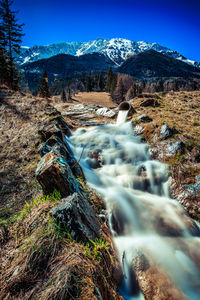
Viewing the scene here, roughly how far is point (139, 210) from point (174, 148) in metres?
4.12

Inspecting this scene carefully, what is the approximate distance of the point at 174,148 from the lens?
7590 mm

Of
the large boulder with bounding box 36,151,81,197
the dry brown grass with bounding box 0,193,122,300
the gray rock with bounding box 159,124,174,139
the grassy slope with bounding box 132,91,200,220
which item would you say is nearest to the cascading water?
the grassy slope with bounding box 132,91,200,220

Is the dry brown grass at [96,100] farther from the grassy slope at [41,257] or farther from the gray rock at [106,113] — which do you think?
the grassy slope at [41,257]

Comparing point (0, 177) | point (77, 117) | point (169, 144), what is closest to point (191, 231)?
point (169, 144)

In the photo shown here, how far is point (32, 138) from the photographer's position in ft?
21.7

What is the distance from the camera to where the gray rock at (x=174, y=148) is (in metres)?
7.48

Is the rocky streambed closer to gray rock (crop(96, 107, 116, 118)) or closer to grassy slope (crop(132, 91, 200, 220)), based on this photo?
grassy slope (crop(132, 91, 200, 220))

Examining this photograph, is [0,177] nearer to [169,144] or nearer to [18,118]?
[18,118]

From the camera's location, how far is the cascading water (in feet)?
12.7

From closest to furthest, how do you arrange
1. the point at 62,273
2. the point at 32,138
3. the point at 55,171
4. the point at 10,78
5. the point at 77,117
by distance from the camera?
the point at 62,273, the point at 55,171, the point at 32,138, the point at 77,117, the point at 10,78

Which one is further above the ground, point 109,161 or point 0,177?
point 0,177

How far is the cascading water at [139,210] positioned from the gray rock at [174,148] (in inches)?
33.8

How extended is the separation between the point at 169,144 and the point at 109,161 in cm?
362

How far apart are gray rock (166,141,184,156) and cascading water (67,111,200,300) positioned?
86 cm
